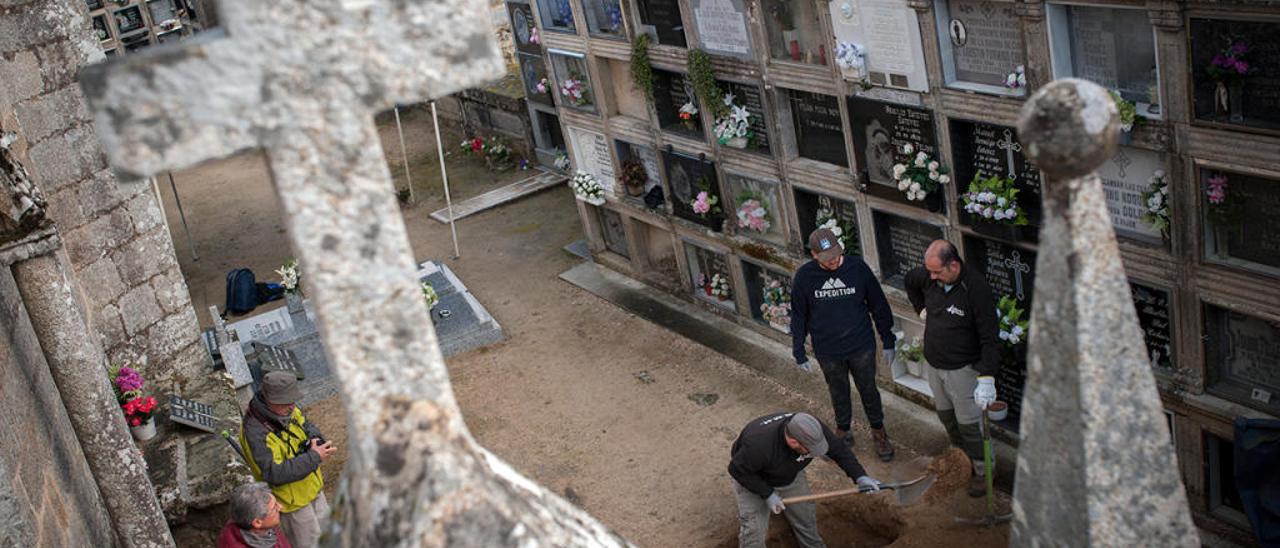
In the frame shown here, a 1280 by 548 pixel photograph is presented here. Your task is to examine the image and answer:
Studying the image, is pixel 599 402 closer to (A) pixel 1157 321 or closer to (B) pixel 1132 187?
(A) pixel 1157 321

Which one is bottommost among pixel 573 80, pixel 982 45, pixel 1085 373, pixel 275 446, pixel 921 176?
pixel 275 446

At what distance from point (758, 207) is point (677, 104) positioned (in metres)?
1.28

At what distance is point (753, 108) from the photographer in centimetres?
998

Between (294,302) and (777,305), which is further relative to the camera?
(294,302)

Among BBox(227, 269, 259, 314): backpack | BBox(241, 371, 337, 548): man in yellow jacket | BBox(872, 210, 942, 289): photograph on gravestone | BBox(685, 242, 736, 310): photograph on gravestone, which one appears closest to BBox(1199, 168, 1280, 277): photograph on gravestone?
BBox(872, 210, 942, 289): photograph on gravestone

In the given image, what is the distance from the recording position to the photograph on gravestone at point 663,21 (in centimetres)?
1043

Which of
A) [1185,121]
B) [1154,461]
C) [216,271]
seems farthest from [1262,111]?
[216,271]

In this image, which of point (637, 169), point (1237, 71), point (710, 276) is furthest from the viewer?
point (637, 169)

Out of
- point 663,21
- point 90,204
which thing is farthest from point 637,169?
point 90,204

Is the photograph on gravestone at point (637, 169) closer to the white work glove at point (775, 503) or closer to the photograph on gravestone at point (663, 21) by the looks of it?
Answer: the photograph on gravestone at point (663, 21)

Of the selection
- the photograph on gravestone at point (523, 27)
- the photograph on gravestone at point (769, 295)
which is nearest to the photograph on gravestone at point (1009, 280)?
the photograph on gravestone at point (769, 295)

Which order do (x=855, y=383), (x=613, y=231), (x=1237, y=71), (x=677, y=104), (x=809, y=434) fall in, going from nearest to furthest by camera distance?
(x=1237, y=71)
(x=809, y=434)
(x=855, y=383)
(x=677, y=104)
(x=613, y=231)

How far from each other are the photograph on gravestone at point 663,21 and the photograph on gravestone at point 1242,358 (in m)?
4.73

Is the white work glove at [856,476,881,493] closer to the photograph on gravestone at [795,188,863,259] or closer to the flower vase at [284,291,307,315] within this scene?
the photograph on gravestone at [795,188,863,259]
